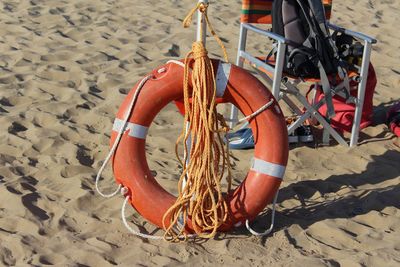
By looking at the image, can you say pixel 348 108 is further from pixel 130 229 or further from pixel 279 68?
pixel 130 229

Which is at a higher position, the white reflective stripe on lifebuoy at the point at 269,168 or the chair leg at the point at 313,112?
the white reflective stripe on lifebuoy at the point at 269,168

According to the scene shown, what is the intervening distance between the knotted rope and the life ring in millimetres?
58

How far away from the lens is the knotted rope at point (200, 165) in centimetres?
304

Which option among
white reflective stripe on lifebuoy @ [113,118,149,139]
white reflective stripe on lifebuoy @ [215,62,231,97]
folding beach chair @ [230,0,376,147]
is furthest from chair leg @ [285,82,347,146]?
white reflective stripe on lifebuoy @ [113,118,149,139]

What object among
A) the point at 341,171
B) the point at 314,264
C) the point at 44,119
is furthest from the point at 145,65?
the point at 314,264

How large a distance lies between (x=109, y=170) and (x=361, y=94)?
5.21 feet

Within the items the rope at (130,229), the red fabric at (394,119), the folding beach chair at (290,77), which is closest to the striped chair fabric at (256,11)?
the folding beach chair at (290,77)

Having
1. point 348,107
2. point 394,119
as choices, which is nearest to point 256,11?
point 348,107

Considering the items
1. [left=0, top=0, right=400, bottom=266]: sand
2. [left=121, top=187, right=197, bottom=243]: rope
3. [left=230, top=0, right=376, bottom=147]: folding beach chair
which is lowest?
[left=0, top=0, right=400, bottom=266]: sand

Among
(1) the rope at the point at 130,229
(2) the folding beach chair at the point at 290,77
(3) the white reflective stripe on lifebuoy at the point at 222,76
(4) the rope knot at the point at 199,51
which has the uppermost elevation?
(4) the rope knot at the point at 199,51

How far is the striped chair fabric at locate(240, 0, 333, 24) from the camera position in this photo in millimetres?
4480

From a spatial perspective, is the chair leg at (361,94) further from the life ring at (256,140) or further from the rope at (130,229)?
the rope at (130,229)

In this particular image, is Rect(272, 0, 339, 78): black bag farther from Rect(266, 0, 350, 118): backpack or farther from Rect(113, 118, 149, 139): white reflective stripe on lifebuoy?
Rect(113, 118, 149, 139): white reflective stripe on lifebuoy

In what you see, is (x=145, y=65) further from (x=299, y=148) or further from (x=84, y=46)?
(x=299, y=148)
